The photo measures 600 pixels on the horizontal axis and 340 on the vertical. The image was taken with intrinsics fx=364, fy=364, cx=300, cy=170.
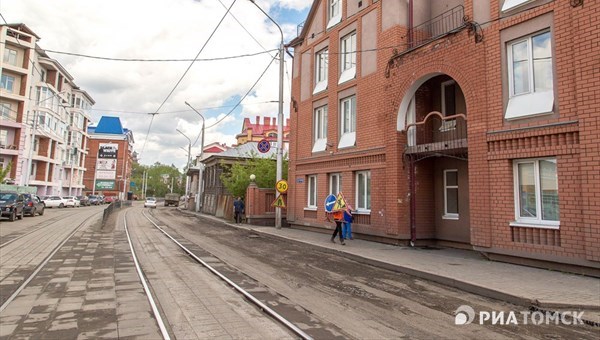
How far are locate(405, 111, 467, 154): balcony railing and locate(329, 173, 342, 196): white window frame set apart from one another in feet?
14.2

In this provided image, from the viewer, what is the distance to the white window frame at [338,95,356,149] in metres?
15.9

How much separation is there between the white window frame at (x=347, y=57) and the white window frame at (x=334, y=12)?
1.17m

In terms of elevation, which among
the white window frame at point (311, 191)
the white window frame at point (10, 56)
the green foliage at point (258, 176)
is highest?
the white window frame at point (10, 56)

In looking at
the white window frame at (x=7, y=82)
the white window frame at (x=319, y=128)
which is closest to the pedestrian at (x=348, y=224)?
the white window frame at (x=319, y=128)

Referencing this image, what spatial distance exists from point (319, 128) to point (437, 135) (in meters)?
6.83

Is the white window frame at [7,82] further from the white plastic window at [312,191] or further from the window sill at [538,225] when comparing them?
the window sill at [538,225]

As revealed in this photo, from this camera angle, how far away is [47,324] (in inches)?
189

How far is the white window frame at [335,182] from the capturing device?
16702 mm

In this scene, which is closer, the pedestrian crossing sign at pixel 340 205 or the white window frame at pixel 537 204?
the white window frame at pixel 537 204

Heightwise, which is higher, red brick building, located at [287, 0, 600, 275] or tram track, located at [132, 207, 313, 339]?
red brick building, located at [287, 0, 600, 275]

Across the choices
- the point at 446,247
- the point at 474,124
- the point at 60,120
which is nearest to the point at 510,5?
the point at 474,124

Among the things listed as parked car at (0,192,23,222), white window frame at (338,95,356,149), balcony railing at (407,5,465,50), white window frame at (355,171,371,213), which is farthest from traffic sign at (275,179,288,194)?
parked car at (0,192,23,222)

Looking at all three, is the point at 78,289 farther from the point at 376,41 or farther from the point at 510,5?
the point at 376,41

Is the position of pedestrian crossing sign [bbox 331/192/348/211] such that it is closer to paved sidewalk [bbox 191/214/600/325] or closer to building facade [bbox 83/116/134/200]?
paved sidewalk [bbox 191/214/600/325]
